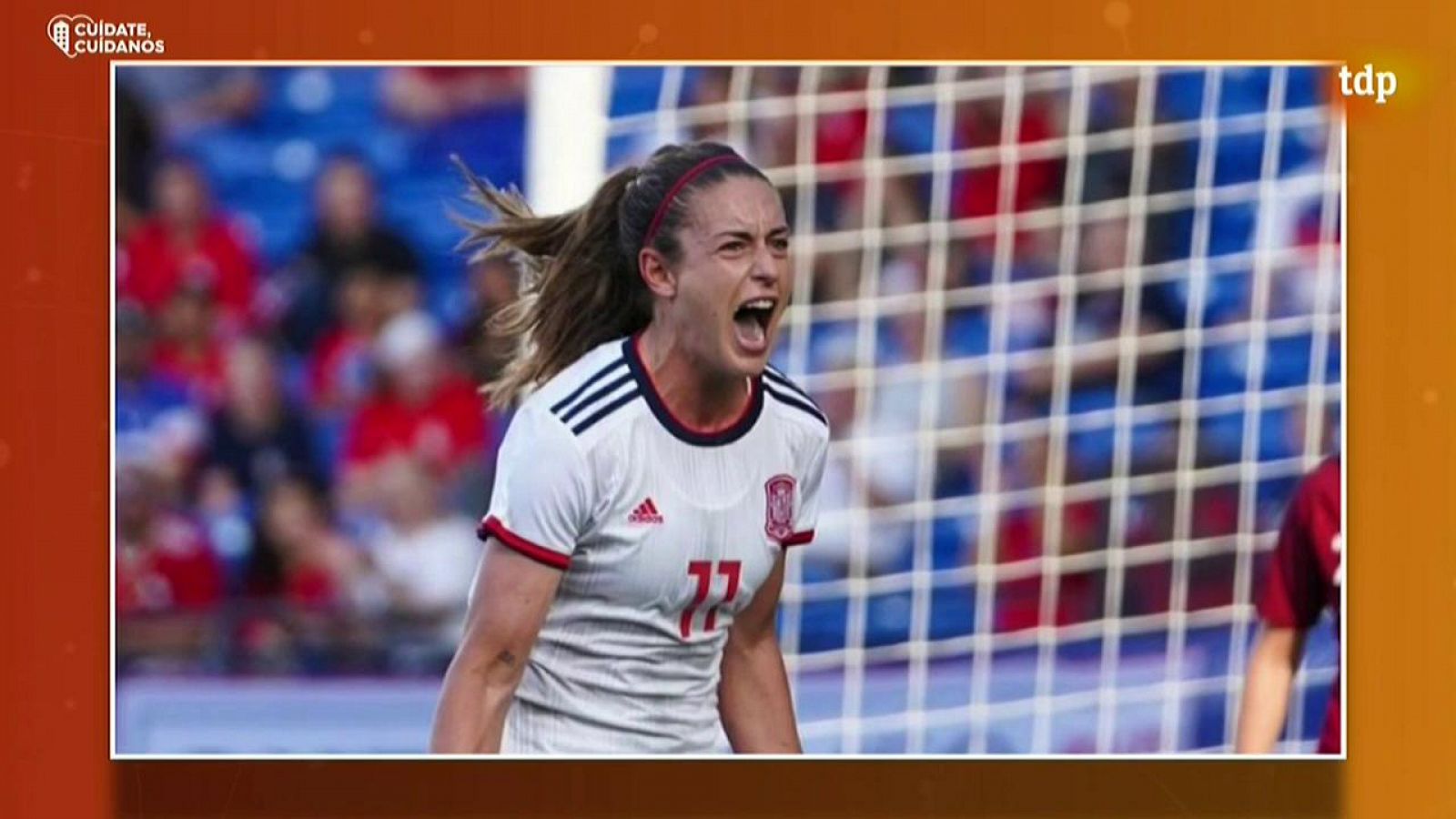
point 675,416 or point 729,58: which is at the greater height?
point 729,58

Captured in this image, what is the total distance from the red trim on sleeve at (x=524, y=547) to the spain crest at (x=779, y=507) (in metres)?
0.39

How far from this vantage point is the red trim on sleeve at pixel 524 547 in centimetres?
349

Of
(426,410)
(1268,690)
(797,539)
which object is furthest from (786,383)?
(1268,690)

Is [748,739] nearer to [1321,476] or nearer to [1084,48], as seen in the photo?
[1321,476]

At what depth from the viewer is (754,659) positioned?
11.9 feet

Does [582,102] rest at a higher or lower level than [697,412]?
higher

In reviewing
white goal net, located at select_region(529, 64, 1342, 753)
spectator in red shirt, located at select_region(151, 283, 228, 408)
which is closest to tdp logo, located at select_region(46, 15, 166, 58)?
spectator in red shirt, located at select_region(151, 283, 228, 408)

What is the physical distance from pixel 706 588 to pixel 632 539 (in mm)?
169

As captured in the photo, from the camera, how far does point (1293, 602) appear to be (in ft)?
11.9

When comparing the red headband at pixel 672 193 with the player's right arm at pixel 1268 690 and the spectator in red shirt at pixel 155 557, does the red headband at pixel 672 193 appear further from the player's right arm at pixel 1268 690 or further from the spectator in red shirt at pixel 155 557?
the player's right arm at pixel 1268 690

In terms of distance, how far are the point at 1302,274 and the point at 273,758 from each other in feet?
7.01

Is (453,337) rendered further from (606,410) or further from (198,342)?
(198,342)

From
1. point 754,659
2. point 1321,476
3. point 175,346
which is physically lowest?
point 754,659

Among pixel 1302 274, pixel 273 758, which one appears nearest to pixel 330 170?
pixel 273 758
